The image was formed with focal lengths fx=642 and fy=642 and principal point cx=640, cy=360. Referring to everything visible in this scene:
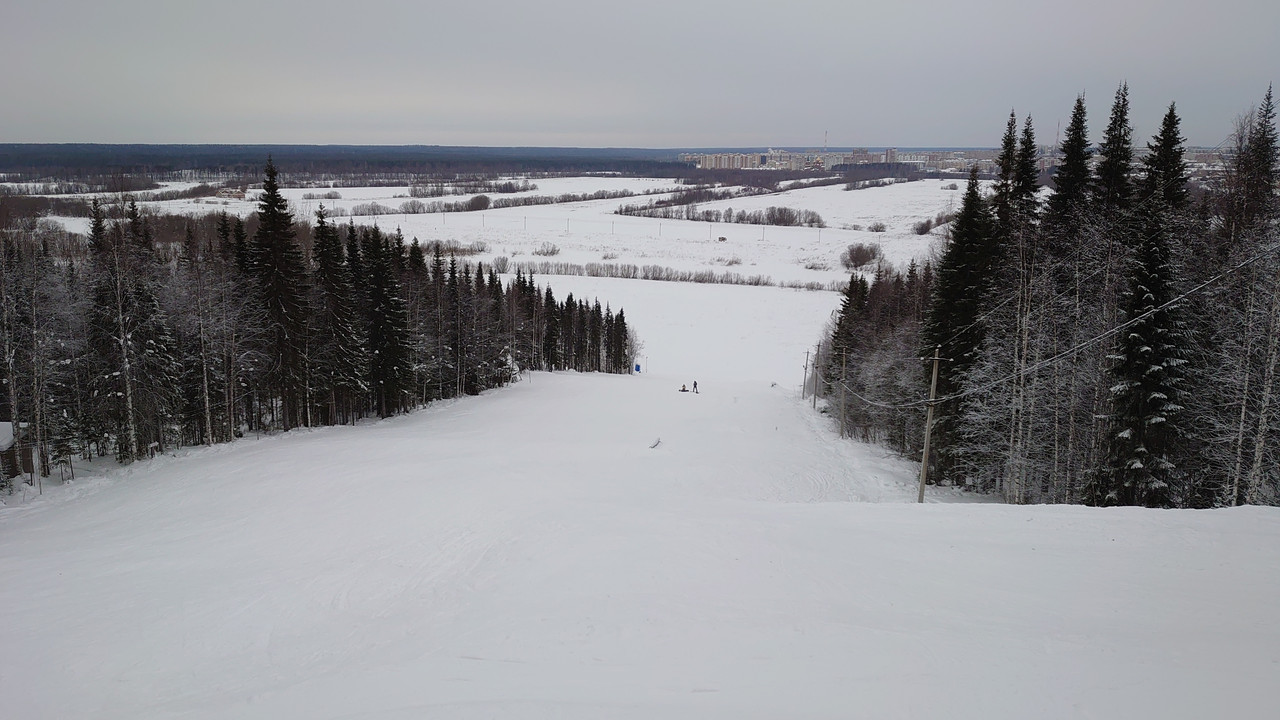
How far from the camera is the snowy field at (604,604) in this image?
7.93 meters

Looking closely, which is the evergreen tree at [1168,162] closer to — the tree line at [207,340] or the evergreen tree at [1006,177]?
the evergreen tree at [1006,177]

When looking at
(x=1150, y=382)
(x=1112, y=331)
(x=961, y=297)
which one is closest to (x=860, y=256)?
(x=961, y=297)

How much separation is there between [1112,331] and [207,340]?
3429 centimetres

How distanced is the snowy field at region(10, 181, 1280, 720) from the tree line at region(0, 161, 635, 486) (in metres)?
6.68

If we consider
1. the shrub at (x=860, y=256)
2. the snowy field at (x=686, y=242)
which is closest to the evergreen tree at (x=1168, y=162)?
the snowy field at (x=686, y=242)

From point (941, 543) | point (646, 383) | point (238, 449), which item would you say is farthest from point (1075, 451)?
point (646, 383)

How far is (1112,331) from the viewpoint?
446 inches

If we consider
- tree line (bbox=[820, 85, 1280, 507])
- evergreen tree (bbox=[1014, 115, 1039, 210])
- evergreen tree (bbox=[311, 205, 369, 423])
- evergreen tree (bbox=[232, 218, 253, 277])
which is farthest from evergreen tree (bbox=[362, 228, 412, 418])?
evergreen tree (bbox=[1014, 115, 1039, 210])

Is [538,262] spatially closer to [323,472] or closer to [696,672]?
[323,472]

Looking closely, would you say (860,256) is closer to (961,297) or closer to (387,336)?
(961,297)

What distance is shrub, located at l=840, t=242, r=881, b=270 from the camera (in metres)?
140

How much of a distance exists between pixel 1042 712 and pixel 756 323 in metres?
105

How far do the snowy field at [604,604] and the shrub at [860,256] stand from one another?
129 meters

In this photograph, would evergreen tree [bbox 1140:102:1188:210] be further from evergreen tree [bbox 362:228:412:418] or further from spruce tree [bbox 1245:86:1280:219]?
evergreen tree [bbox 362:228:412:418]
